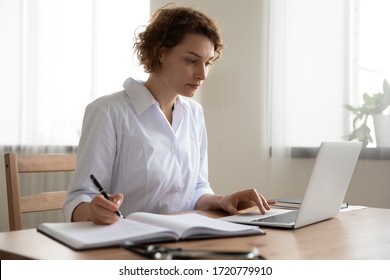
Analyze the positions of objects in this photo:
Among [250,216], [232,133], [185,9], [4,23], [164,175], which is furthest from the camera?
[4,23]

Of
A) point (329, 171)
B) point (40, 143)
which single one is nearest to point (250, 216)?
point (329, 171)

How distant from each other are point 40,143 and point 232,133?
4.19 ft

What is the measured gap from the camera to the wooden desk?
892mm

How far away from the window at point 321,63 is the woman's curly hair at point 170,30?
1.17 m

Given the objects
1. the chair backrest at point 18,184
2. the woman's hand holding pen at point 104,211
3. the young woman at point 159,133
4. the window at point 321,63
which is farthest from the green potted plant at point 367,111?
the woman's hand holding pen at point 104,211

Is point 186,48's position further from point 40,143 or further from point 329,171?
point 40,143

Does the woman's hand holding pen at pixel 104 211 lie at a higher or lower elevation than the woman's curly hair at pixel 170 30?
lower

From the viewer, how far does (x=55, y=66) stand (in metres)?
3.53

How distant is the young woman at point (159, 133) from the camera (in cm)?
150

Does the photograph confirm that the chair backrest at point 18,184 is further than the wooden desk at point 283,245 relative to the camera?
Yes

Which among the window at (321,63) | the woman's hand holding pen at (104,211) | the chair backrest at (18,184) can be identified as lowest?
the chair backrest at (18,184)

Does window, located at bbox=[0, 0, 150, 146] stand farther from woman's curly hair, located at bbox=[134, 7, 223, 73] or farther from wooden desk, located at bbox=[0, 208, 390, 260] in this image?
wooden desk, located at bbox=[0, 208, 390, 260]

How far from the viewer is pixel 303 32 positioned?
9.47ft

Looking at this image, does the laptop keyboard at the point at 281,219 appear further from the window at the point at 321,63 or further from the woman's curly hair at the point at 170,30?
the window at the point at 321,63
